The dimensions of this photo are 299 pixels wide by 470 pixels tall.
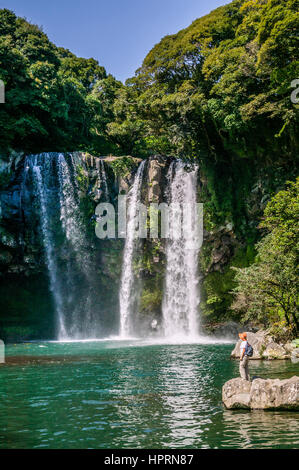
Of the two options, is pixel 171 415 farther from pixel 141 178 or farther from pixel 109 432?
pixel 141 178

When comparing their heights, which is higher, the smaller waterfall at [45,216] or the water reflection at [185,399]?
the smaller waterfall at [45,216]

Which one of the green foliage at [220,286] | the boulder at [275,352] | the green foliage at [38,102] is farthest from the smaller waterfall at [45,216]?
the boulder at [275,352]

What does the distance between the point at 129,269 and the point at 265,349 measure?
14100 millimetres

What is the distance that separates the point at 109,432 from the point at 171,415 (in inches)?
56.3

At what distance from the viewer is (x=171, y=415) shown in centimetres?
814

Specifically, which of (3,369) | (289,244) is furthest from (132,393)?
(289,244)

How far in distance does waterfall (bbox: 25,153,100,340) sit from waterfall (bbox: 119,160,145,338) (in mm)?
2001

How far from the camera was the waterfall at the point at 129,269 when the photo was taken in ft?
93.8

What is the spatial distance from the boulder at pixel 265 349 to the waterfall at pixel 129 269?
501 inches

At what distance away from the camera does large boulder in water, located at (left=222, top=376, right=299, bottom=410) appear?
8.32 m

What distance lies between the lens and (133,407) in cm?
891

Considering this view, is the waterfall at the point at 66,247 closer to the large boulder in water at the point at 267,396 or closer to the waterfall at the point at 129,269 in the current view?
the waterfall at the point at 129,269

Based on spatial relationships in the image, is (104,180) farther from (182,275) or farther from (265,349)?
(265,349)

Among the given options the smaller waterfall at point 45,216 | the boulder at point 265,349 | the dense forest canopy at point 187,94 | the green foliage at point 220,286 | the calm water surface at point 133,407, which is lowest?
the calm water surface at point 133,407
